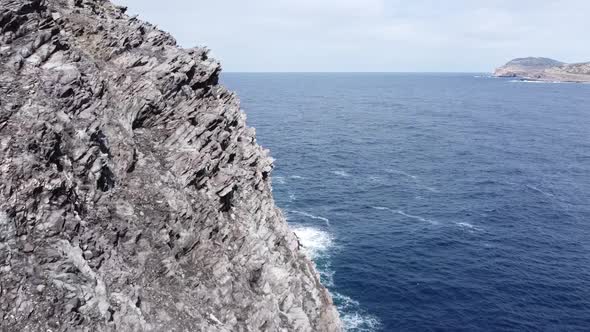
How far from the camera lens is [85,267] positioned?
859 inches

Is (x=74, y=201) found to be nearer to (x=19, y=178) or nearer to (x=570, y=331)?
(x=19, y=178)

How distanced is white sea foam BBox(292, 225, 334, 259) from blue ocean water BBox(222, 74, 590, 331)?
0.34 metres

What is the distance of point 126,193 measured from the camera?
1119 inches

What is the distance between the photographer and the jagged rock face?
20906 mm

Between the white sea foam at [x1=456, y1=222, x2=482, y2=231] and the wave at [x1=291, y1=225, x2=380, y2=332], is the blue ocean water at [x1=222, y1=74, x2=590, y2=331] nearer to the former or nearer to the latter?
the wave at [x1=291, y1=225, x2=380, y2=332]

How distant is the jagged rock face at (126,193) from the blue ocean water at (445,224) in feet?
82.5

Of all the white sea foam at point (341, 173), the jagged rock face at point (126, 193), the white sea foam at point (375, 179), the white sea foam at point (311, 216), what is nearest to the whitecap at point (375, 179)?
the white sea foam at point (375, 179)

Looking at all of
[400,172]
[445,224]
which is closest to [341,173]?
[400,172]

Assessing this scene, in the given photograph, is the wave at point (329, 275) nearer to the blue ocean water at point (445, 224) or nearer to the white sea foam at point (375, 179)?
the blue ocean water at point (445, 224)

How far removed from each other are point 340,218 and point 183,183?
60178 millimetres

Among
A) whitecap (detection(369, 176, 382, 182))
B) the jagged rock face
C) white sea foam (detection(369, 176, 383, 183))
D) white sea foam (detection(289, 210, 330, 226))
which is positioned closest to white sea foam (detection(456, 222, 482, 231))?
white sea foam (detection(289, 210, 330, 226))

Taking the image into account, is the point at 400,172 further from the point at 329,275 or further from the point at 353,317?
the point at 353,317

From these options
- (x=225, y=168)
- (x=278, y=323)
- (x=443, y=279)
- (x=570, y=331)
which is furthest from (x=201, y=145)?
(x=570, y=331)

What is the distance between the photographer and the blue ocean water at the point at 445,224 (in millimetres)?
61719
